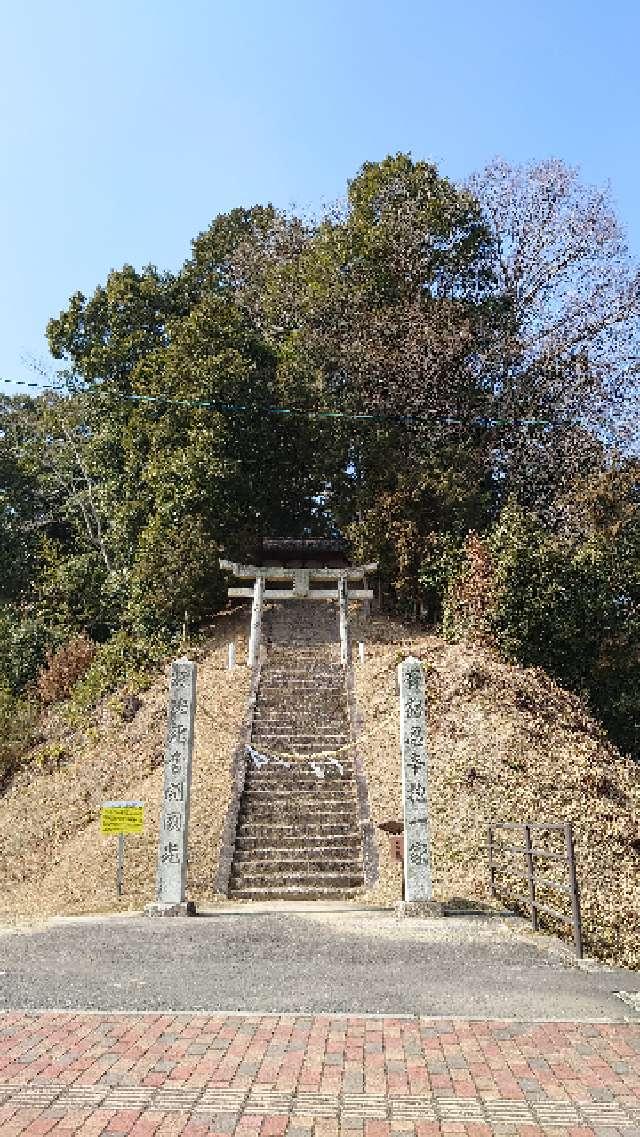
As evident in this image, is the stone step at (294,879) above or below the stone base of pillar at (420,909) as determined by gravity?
above

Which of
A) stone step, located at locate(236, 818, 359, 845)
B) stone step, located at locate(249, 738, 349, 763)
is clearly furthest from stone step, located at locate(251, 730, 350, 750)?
stone step, located at locate(236, 818, 359, 845)

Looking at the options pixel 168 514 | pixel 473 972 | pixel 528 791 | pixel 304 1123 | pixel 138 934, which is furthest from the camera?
pixel 168 514

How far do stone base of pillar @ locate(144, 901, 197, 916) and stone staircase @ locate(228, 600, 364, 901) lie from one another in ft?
4.70

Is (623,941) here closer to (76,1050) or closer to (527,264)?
(76,1050)

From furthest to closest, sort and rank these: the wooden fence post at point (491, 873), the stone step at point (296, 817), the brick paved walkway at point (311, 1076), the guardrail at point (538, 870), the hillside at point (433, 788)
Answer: the stone step at point (296, 817), the hillside at point (433, 788), the wooden fence post at point (491, 873), the guardrail at point (538, 870), the brick paved walkway at point (311, 1076)

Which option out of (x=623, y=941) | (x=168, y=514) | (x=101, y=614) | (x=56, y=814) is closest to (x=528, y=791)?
(x=623, y=941)

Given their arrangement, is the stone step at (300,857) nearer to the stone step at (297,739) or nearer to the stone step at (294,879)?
the stone step at (294,879)

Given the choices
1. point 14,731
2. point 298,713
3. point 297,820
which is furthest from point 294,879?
point 14,731

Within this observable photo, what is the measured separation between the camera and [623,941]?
29.2 ft

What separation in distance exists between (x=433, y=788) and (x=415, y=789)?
114 inches

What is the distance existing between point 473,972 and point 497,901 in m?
3.35

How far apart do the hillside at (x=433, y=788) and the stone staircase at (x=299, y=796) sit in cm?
42

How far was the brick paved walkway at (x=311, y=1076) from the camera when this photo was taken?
4.00 meters

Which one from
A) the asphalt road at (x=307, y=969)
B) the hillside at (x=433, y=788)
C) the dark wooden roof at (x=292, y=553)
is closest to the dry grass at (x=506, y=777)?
the hillside at (x=433, y=788)
